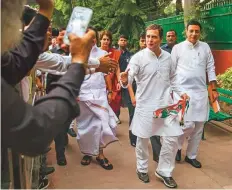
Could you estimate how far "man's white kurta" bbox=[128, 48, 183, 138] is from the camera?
3717 millimetres

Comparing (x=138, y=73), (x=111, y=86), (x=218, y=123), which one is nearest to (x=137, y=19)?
(x=218, y=123)

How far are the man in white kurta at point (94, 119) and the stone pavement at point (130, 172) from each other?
208mm

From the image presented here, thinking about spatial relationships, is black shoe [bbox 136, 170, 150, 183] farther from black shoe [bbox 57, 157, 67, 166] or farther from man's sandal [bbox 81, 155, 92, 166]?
black shoe [bbox 57, 157, 67, 166]

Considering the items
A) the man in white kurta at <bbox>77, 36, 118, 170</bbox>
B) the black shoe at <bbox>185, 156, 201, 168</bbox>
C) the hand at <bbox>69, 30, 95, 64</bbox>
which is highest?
the hand at <bbox>69, 30, 95, 64</bbox>

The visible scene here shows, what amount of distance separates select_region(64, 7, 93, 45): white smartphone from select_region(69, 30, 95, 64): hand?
0.08 ft

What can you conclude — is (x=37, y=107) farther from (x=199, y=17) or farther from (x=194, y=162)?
(x=199, y=17)

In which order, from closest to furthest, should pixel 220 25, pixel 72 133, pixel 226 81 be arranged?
pixel 72 133, pixel 226 81, pixel 220 25

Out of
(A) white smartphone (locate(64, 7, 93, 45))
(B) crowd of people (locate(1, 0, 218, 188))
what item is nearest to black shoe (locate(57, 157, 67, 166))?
(B) crowd of people (locate(1, 0, 218, 188))

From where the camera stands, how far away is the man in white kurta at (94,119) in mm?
4328

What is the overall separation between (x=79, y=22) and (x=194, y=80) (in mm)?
3271

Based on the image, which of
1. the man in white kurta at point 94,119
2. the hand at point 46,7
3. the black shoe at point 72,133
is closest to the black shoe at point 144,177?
the man in white kurta at point 94,119

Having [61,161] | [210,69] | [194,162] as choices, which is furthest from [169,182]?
[210,69]

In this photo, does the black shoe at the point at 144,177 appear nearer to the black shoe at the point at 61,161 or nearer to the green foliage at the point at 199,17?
the black shoe at the point at 61,161

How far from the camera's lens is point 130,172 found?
13.4ft
